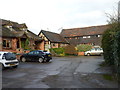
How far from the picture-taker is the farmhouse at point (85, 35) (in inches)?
1552

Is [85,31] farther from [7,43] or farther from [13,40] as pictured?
[7,43]

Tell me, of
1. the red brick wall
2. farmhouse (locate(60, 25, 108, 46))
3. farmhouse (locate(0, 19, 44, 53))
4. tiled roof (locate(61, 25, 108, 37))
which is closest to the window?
farmhouse (locate(0, 19, 44, 53))

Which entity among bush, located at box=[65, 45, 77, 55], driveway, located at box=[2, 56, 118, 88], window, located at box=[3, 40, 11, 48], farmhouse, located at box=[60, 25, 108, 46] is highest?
farmhouse, located at box=[60, 25, 108, 46]

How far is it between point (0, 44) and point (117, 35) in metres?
21.0

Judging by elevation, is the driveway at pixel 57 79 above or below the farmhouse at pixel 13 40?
below

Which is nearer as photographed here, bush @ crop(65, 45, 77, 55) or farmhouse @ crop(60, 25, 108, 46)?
bush @ crop(65, 45, 77, 55)

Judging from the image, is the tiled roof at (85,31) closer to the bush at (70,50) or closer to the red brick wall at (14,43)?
the bush at (70,50)

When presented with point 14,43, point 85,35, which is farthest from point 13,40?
point 85,35

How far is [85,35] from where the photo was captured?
41219 mm

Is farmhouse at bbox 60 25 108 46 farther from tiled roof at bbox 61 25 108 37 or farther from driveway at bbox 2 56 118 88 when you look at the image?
driveway at bbox 2 56 118 88

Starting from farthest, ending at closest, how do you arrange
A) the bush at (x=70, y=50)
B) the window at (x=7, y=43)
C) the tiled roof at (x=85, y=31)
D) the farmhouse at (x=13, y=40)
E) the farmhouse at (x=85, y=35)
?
1. the tiled roof at (x=85, y=31)
2. the farmhouse at (x=85, y=35)
3. the bush at (x=70, y=50)
4. the window at (x=7, y=43)
5. the farmhouse at (x=13, y=40)

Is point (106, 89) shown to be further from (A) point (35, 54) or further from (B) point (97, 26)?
(B) point (97, 26)

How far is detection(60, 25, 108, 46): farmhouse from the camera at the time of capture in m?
39.4

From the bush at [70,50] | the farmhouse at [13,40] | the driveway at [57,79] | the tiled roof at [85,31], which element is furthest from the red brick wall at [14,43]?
the tiled roof at [85,31]
